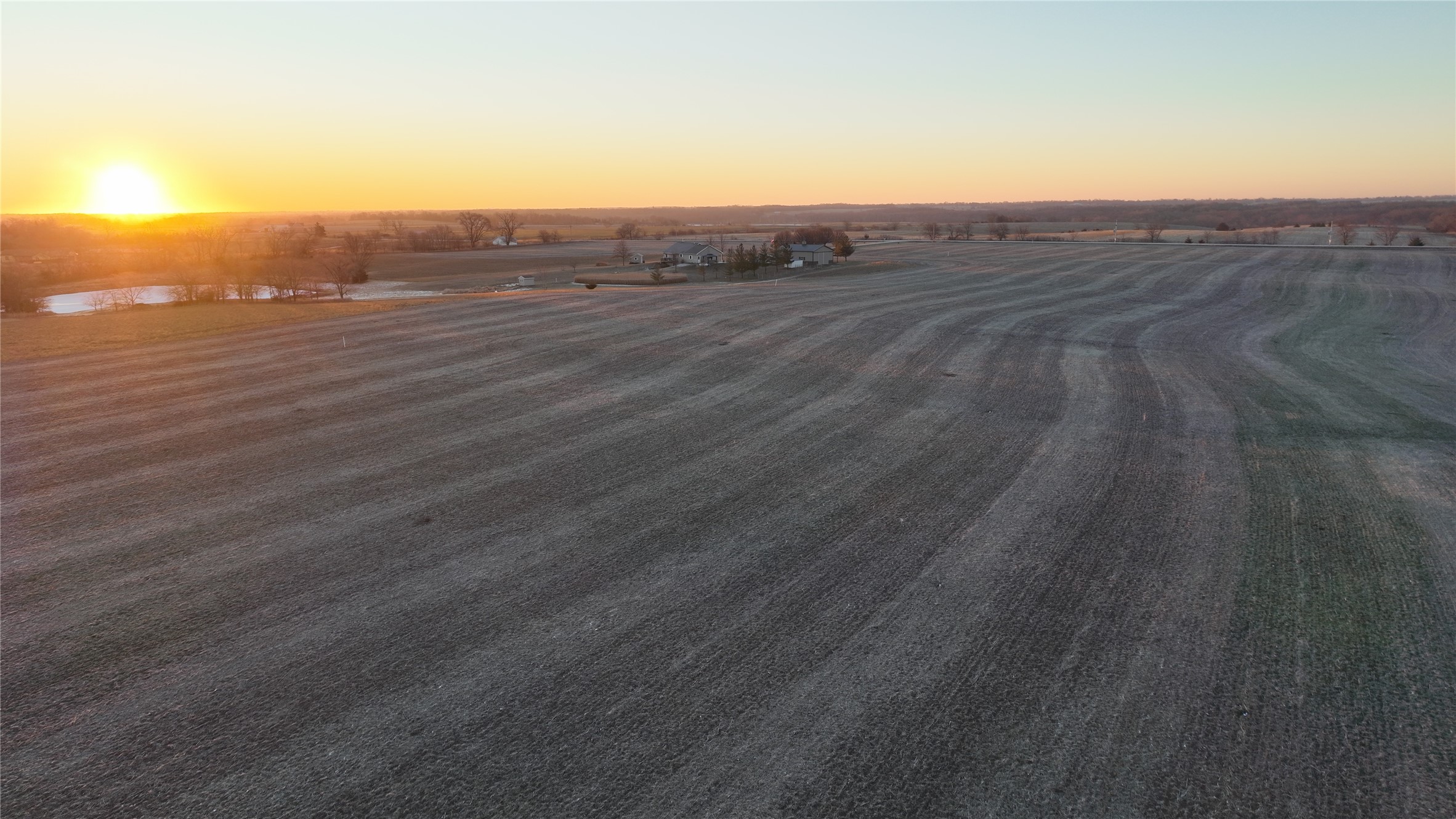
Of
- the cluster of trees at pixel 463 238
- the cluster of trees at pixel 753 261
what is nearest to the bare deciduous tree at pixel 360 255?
the cluster of trees at pixel 463 238

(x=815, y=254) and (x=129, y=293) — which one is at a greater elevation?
(x=815, y=254)

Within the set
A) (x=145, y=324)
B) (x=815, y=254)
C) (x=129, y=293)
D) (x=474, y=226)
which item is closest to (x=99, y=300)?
(x=129, y=293)

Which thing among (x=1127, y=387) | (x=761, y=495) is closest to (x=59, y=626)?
(x=761, y=495)

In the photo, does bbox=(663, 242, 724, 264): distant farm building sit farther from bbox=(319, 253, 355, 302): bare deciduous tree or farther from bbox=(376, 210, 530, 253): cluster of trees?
bbox=(376, 210, 530, 253): cluster of trees

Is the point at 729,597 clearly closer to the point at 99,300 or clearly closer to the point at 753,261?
the point at 99,300

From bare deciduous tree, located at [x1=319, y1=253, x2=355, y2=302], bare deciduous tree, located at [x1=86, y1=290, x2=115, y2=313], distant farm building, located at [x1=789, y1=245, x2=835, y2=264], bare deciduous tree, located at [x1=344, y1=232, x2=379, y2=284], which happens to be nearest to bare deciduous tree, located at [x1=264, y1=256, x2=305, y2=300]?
bare deciduous tree, located at [x1=319, y1=253, x2=355, y2=302]

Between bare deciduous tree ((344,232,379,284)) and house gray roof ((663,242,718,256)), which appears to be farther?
house gray roof ((663,242,718,256))

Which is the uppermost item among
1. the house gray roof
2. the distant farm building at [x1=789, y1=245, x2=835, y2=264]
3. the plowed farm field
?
the house gray roof
